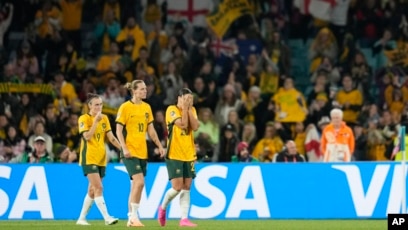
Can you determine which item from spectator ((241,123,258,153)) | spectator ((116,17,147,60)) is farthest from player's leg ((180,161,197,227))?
spectator ((116,17,147,60))

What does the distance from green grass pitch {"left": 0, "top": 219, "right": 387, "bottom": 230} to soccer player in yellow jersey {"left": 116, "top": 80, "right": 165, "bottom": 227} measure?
453 millimetres

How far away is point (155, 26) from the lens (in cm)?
3112

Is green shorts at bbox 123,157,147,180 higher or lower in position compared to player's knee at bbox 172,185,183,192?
higher

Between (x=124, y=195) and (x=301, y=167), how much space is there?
3.04 metres

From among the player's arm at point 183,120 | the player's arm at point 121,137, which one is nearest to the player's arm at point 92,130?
the player's arm at point 121,137

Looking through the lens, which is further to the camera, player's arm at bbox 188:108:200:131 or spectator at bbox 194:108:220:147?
spectator at bbox 194:108:220:147

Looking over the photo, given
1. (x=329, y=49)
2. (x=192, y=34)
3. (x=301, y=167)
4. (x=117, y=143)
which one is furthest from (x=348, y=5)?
(x=117, y=143)

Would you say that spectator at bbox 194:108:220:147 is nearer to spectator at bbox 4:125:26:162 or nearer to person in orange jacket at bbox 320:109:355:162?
person in orange jacket at bbox 320:109:355:162

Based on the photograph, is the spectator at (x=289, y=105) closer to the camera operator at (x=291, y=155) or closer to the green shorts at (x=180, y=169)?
the camera operator at (x=291, y=155)

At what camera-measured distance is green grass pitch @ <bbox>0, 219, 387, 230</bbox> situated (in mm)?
20688

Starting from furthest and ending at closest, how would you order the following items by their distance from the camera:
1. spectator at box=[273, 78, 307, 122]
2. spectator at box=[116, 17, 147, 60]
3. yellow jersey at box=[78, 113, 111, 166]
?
spectator at box=[116, 17, 147, 60] → spectator at box=[273, 78, 307, 122] → yellow jersey at box=[78, 113, 111, 166]

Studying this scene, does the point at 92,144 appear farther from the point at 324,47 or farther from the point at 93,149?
the point at 324,47

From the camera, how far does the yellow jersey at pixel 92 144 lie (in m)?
21.3

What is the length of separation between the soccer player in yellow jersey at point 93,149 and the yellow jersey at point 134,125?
0.57 meters
